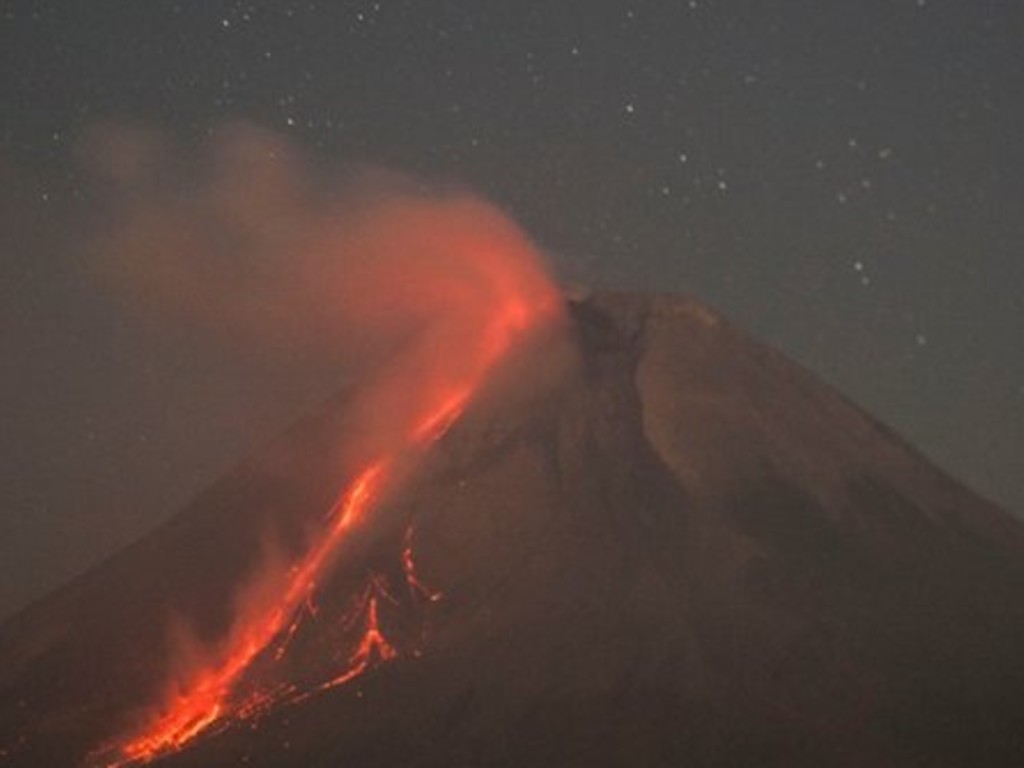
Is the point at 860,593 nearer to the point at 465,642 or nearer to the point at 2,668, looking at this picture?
the point at 465,642

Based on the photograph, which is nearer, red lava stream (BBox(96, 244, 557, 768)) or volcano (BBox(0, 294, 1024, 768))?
volcano (BBox(0, 294, 1024, 768))

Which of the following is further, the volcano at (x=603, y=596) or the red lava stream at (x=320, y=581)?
the red lava stream at (x=320, y=581)

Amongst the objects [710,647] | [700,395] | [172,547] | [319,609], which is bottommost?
[710,647]

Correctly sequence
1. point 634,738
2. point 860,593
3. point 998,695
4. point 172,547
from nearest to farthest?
point 634,738, point 998,695, point 860,593, point 172,547

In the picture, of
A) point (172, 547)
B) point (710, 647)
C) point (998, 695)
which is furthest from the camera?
point (172, 547)

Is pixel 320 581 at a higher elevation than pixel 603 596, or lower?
higher

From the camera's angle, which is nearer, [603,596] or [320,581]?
[603,596]

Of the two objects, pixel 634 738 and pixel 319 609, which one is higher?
pixel 319 609

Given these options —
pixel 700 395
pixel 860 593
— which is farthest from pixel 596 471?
pixel 860 593
